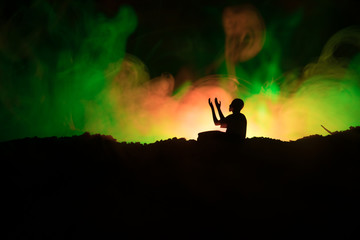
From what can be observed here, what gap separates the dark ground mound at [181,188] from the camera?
4309mm

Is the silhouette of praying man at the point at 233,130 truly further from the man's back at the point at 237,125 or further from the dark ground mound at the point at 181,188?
the dark ground mound at the point at 181,188

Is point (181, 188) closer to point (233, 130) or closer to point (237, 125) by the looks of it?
point (233, 130)

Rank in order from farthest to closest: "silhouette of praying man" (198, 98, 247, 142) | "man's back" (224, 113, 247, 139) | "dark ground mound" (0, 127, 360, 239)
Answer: "man's back" (224, 113, 247, 139) < "silhouette of praying man" (198, 98, 247, 142) < "dark ground mound" (0, 127, 360, 239)

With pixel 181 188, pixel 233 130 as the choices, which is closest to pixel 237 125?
pixel 233 130

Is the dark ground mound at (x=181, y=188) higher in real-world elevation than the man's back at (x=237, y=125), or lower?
lower

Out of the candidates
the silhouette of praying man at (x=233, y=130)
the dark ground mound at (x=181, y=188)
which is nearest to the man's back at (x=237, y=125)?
the silhouette of praying man at (x=233, y=130)

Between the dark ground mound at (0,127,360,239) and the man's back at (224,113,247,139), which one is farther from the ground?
the man's back at (224,113,247,139)

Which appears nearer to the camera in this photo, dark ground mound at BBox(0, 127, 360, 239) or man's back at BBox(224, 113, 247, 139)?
dark ground mound at BBox(0, 127, 360, 239)

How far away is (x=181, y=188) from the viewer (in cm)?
505

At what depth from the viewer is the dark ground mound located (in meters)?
4.31

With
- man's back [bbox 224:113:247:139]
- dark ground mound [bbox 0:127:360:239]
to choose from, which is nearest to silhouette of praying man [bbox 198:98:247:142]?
man's back [bbox 224:113:247:139]

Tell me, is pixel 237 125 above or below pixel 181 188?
above

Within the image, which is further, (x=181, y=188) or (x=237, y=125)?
(x=237, y=125)

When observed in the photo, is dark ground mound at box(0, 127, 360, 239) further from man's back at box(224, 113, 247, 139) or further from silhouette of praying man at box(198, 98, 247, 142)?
man's back at box(224, 113, 247, 139)
